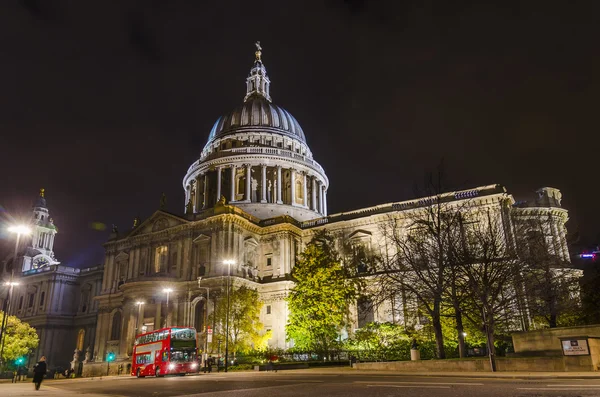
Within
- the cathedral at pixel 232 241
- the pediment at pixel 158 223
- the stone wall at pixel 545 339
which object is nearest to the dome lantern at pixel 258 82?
the cathedral at pixel 232 241

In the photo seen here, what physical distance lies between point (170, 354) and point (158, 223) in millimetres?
26696

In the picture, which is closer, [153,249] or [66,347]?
[153,249]

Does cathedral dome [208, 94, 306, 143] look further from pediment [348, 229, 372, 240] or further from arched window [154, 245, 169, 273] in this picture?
pediment [348, 229, 372, 240]

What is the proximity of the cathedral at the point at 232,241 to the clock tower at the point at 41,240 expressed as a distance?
999 inches

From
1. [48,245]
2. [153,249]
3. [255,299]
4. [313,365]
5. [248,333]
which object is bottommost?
[313,365]

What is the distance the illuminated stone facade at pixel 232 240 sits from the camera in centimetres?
4997

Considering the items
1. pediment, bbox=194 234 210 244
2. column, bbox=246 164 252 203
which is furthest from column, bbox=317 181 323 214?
pediment, bbox=194 234 210 244

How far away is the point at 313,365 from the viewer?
37094 mm

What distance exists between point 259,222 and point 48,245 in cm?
5740

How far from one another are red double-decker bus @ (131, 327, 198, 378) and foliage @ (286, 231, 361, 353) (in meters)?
11.5

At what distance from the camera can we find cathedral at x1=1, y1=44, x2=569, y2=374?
49750 millimetres

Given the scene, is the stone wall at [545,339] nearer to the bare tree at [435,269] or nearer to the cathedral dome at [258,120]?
the bare tree at [435,269]

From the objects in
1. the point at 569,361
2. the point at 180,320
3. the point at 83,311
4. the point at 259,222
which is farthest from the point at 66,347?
the point at 569,361

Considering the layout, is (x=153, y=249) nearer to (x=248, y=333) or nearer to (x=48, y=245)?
(x=248, y=333)
